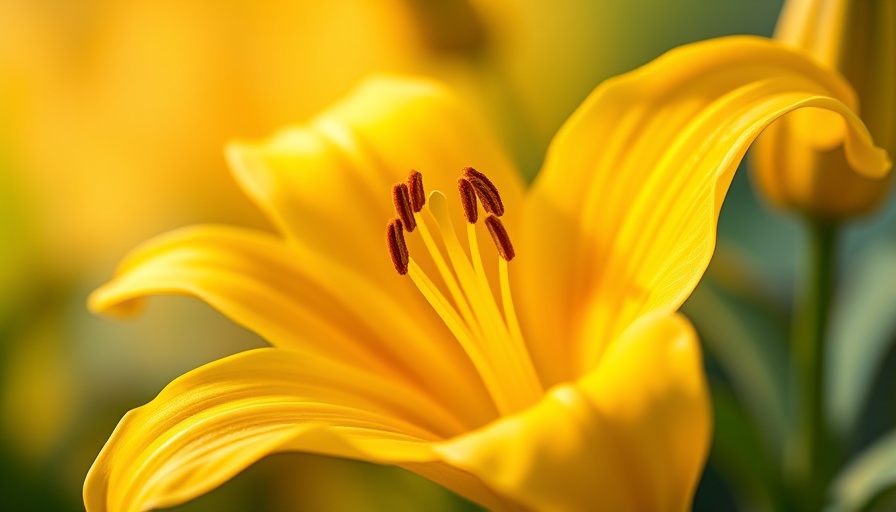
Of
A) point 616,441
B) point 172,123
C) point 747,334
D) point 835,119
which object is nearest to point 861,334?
point 747,334

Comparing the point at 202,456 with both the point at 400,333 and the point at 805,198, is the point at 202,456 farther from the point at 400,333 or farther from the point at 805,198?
the point at 805,198

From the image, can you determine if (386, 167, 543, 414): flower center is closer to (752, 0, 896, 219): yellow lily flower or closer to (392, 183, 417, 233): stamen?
(392, 183, 417, 233): stamen

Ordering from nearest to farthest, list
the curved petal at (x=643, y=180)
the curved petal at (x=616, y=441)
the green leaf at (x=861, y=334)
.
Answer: the curved petal at (x=616, y=441) < the curved petal at (x=643, y=180) < the green leaf at (x=861, y=334)

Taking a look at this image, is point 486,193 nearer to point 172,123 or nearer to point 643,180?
point 643,180

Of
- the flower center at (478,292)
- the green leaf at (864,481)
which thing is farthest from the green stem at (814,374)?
the flower center at (478,292)

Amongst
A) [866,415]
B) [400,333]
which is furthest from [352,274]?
[866,415]

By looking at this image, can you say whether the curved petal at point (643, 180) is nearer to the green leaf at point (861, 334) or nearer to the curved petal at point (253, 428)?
the curved petal at point (253, 428)

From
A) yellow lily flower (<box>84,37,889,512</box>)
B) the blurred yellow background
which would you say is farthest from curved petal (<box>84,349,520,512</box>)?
the blurred yellow background

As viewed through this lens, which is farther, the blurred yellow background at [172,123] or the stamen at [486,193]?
the blurred yellow background at [172,123]
